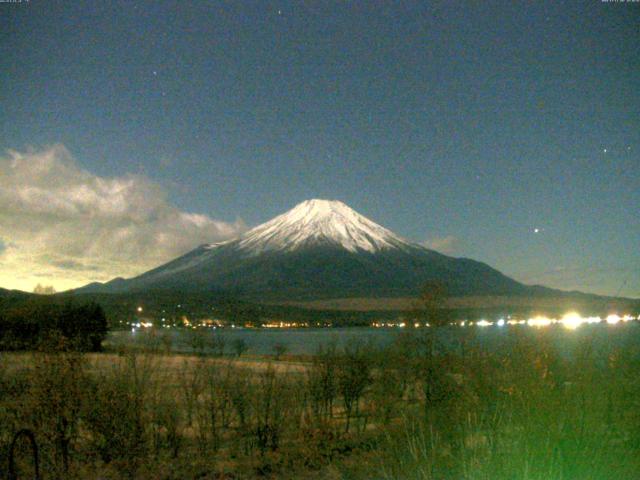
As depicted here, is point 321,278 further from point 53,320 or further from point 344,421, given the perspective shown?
point 344,421

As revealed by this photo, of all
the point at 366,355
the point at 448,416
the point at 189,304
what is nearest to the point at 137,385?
the point at 448,416

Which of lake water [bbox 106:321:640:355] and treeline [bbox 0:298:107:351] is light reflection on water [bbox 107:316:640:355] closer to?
lake water [bbox 106:321:640:355]

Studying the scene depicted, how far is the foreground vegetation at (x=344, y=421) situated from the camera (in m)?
4.36

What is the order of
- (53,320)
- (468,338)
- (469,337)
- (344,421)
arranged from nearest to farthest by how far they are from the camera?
(468,338) → (469,337) → (344,421) → (53,320)

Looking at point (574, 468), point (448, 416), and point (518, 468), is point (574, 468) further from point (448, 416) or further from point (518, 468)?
point (448, 416)

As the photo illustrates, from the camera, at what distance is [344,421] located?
52.1 feet

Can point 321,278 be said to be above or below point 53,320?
above

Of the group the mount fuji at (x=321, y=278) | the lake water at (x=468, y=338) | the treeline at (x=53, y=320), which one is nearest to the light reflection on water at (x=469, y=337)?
the lake water at (x=468, y=338)

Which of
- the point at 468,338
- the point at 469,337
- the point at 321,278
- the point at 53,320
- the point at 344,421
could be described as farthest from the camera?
the point at 321,278

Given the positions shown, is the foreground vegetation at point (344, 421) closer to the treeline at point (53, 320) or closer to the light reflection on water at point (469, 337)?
the light reflection on water at point (469, 337)

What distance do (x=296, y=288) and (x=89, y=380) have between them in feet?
558

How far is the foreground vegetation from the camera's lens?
14.3 ft

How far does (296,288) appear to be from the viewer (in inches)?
7037

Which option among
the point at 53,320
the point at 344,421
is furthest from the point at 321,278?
the point at 344,421
